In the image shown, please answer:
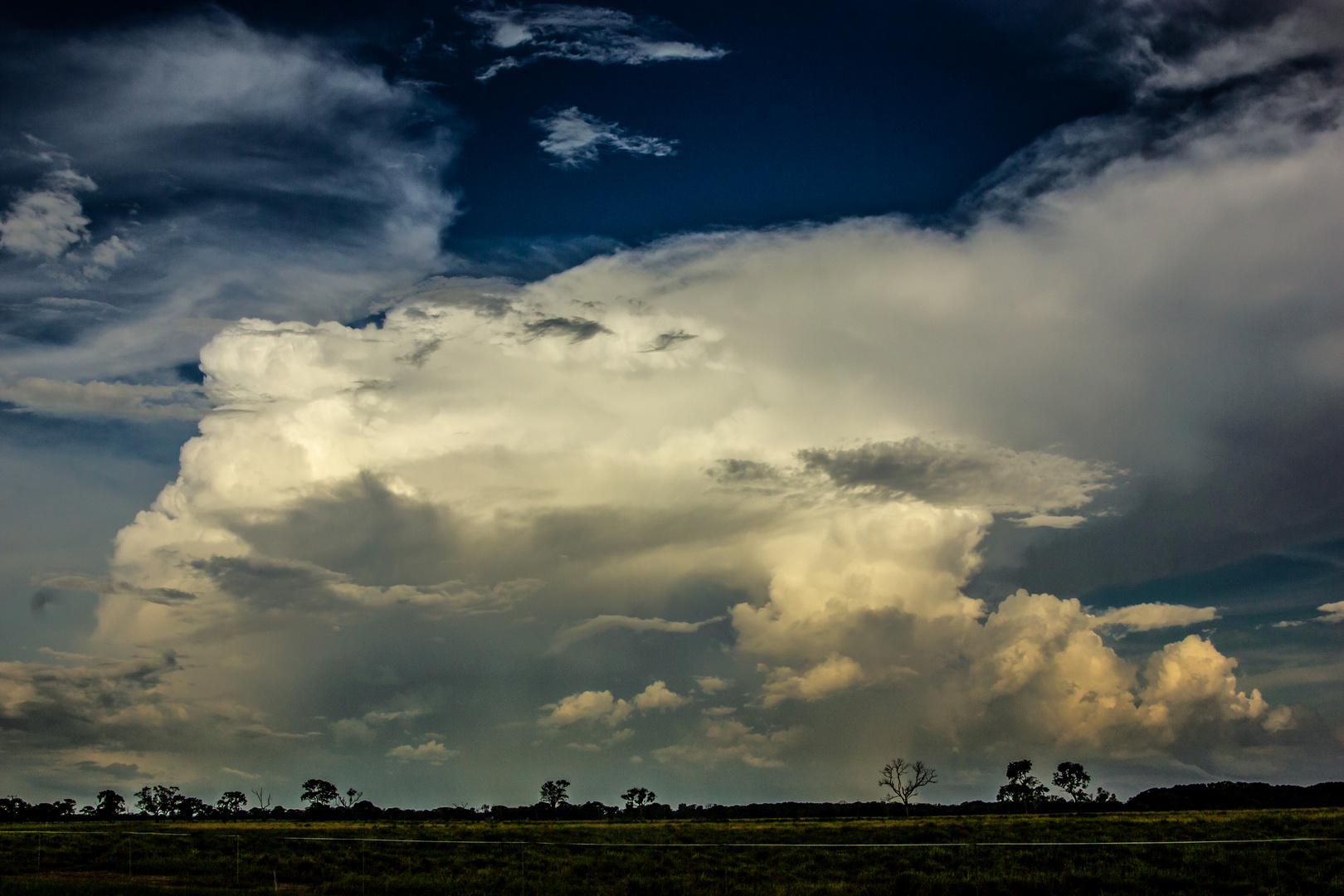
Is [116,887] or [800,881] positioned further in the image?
[800,881]

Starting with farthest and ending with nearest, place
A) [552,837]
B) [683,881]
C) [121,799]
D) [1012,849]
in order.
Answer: [121,799] < [552,837] < [1012,849] < [683,881]

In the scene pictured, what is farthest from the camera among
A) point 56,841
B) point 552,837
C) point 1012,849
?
point 552,837

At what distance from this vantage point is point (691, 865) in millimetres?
48438

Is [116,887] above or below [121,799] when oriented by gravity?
above

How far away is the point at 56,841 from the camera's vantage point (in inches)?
2336

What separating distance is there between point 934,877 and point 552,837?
1976 inches

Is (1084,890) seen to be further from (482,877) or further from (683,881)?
(482,877)

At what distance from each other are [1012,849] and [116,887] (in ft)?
138

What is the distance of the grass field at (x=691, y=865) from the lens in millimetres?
35125

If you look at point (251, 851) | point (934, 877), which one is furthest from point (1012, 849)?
point (251, 851)

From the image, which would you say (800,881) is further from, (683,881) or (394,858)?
(394,858)

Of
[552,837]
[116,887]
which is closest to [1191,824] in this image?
[552,837]

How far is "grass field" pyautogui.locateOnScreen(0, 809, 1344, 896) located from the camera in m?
35.1

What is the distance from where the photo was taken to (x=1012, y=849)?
47625mm
